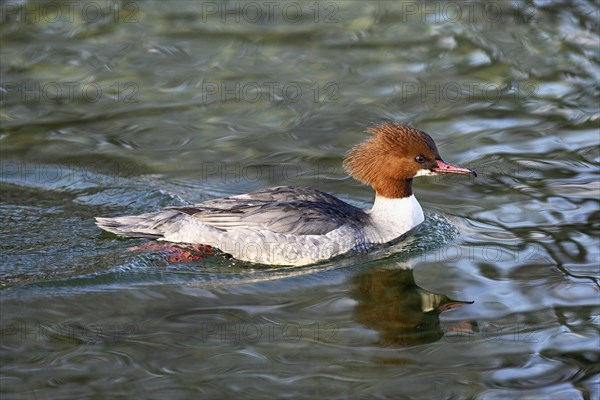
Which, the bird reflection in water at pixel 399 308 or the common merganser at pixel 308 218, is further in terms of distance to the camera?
the common merganser at pixel 308 218

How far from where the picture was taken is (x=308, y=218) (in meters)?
9.12

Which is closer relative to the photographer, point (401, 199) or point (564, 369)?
point (564, 369)

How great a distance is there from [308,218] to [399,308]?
4.37 ft

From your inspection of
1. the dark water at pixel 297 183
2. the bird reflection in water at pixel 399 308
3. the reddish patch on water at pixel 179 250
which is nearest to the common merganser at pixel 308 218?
the reddish patch on water at pixel 179 250

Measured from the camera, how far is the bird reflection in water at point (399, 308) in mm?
7680

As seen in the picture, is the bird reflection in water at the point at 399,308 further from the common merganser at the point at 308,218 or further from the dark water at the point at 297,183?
the common merganser at the point at 308,218

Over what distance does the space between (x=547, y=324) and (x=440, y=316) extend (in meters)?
0.80

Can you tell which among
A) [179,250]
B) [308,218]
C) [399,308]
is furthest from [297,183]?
[399,308]

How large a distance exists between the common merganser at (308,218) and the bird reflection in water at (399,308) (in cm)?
55

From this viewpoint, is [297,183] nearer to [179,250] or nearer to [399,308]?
[179,250]

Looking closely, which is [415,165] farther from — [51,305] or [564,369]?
[51,305]

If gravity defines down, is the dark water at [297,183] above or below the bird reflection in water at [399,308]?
above

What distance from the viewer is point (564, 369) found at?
7.11 m

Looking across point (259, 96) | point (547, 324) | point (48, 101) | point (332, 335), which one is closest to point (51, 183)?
point (48, 101)
